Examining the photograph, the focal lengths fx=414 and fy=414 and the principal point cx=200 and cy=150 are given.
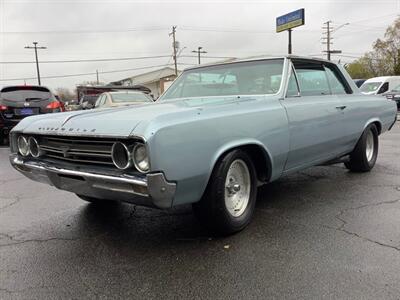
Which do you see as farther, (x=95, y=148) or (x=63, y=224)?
Answer: (x=63, y=224)

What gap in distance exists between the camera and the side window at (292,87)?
4174 mm

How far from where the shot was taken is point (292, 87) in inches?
168

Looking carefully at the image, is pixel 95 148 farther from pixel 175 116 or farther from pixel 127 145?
pixel 175 116

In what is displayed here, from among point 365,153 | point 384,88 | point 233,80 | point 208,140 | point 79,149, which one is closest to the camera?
point 208,140

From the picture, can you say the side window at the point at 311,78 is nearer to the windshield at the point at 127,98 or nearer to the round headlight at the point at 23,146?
the round headlight at the point at 23,146

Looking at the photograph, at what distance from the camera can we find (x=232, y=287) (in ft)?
8.63

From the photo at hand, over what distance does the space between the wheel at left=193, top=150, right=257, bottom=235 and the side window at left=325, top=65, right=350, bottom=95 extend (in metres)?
2.16

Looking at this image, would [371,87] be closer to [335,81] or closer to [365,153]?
[365,153]

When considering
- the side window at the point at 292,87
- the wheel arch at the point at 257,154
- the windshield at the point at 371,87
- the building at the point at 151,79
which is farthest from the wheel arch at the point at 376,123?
the building at the point at 151,79

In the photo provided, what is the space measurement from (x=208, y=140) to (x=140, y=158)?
0.53m

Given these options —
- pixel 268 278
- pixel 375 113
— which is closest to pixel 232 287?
pixel 268 278

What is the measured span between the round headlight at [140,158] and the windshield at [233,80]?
1.78m

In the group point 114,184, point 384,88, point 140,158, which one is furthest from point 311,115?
point 384,88

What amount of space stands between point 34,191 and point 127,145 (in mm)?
3130
